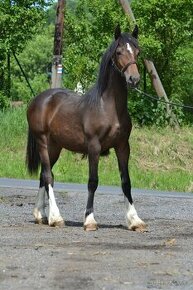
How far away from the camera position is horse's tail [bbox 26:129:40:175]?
14.9 metres

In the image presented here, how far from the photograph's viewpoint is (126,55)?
515 inches

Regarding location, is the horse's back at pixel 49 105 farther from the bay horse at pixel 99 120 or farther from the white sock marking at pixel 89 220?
the white sock marking at pixel 89 220

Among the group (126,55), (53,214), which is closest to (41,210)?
(53,214)

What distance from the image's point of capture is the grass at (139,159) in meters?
24.5

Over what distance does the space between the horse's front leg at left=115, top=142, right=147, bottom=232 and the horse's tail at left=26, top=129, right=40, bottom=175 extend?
6.27 ft

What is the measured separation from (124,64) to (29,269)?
4.83 m

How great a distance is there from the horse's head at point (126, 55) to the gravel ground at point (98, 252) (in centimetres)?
223

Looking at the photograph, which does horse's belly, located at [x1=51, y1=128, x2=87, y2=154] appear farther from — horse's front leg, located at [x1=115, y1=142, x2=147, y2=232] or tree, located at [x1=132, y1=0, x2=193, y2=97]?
tree, located at [x1=132, y1=0, x2=193, y2=97]

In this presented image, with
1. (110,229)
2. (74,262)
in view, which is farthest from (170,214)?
(74,262)

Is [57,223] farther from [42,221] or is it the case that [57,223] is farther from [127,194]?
[127,194]

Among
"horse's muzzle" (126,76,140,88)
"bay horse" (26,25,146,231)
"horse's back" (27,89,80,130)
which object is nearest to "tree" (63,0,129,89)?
"horse's back" (27,89,80,130)

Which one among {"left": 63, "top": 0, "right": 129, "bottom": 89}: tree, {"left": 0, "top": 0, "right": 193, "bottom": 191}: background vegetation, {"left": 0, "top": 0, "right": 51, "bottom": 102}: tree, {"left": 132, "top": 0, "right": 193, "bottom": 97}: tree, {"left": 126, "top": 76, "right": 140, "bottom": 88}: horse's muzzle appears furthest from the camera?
{"left": 0, "top": 0, "right": 51, "bottom": 102}: tree

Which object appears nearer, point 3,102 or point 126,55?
point 126,55

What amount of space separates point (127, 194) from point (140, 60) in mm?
21884
